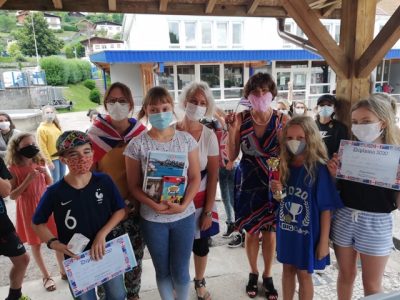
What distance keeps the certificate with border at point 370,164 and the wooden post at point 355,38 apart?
89 cm

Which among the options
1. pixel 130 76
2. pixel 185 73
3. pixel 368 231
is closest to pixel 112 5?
pixel 368 231

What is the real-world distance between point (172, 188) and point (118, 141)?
60 cm

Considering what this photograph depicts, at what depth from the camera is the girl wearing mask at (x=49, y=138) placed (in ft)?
16.5

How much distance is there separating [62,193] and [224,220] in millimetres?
3134

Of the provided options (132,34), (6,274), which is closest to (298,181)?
(6,274)

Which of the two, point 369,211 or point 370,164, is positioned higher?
point 370,164

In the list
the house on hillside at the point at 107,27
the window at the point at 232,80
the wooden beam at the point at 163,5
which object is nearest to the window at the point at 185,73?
the window at the point at 232,80

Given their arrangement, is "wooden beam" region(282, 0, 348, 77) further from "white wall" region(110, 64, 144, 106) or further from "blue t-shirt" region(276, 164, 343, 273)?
"white wall" region(110, 64, 144, 106)

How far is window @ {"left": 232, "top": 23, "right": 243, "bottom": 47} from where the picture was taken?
20.4m

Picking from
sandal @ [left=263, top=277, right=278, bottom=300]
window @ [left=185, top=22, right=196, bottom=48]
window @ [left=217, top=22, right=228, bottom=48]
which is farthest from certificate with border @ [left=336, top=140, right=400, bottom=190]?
window @ [left=217, top=22, right=228, bottom=48]

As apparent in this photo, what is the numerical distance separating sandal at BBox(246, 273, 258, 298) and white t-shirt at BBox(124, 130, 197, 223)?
113cm

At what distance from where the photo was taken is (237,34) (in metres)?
20.7

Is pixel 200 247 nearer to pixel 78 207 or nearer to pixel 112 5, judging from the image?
pixel 78 207

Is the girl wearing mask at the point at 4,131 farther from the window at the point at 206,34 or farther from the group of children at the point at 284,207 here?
the window at the point at 206,34
